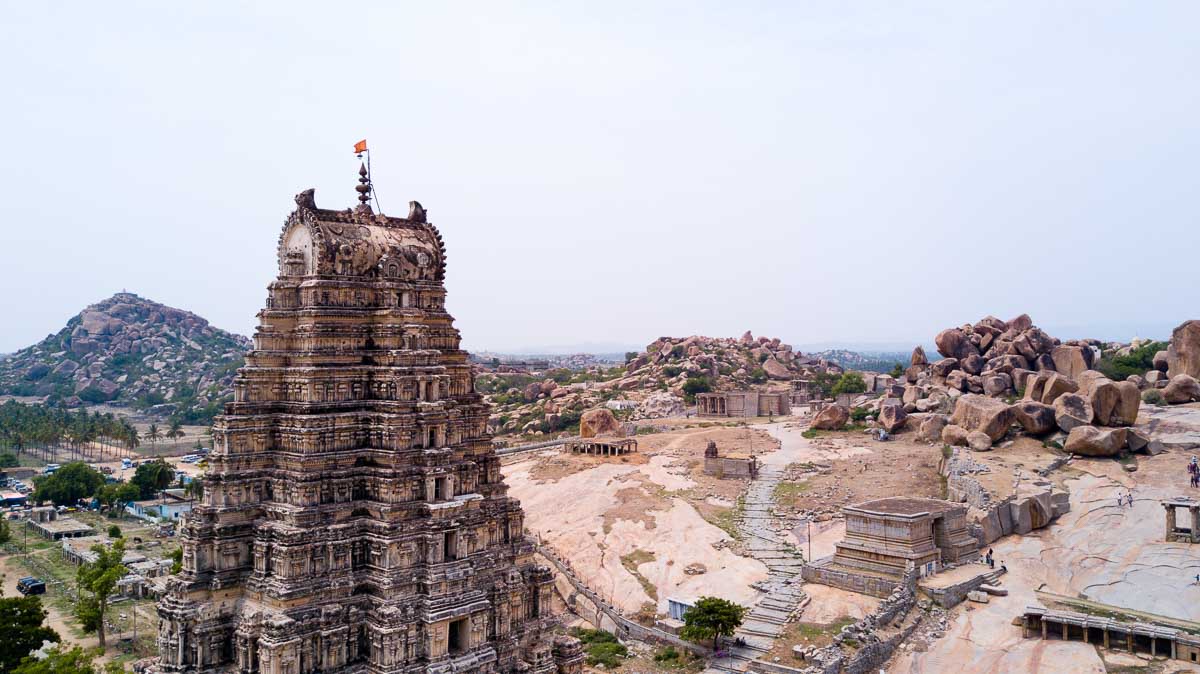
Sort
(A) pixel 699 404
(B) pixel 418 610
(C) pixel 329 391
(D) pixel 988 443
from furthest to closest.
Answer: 1. (A) pixel 699 404
2. (D) pixel 988 443
3. (C) pixel 329 391
4. (B) pixel 418 610

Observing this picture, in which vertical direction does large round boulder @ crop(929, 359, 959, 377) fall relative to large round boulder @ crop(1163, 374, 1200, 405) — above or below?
above

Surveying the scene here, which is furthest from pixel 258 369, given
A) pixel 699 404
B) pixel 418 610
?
pixel 699 404

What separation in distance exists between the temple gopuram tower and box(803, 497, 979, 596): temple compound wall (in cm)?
1394

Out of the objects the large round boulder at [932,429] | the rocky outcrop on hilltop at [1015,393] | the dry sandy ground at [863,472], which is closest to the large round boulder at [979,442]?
the rocky outcrop on hilltop at [1015,393]

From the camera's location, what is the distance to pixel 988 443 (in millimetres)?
49844

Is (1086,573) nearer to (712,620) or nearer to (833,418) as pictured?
(712,620)

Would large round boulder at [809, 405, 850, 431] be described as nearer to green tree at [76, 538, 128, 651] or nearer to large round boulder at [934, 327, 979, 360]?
large round boulder at [934, 327, 979, 360]

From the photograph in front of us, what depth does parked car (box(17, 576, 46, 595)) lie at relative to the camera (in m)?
43.4

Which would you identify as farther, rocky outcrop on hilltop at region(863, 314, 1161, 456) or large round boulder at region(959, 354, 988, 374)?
large round boulder at region(959, 354, 988, 374)

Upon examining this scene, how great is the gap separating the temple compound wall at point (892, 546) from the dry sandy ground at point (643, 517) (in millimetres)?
3667

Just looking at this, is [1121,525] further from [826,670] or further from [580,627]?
[580,627]

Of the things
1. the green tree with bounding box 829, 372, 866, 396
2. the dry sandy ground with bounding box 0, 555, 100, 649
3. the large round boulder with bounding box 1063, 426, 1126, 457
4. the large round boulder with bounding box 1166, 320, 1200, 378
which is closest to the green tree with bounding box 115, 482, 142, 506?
the dry sandy ground with bounding box 0, 555, 100, 649

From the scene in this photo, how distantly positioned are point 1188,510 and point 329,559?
124ft

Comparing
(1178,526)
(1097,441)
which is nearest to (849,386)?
(1097,441)
